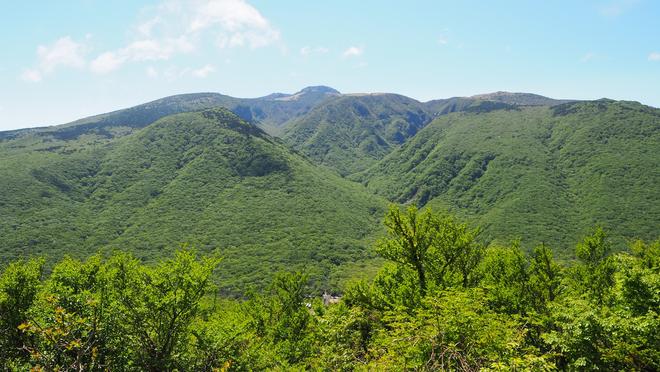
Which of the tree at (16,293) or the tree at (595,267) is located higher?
the tree at (16,293)

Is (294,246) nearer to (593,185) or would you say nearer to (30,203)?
(30,203)

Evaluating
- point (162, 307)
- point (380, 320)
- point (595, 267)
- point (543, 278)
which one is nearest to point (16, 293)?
point (162, 307)

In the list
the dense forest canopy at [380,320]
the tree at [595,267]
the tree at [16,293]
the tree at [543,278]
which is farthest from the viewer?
the tree at [595,267]

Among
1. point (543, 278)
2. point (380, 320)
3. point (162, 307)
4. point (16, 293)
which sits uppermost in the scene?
point (162, 307)

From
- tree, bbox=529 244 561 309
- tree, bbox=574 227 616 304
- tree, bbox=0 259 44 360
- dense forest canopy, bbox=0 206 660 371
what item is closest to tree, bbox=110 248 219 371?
dense forest canopy, bbox=0 206 660 371

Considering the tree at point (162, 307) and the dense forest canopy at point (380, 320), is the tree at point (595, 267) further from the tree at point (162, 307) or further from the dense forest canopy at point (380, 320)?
the tree at point (162, 307)

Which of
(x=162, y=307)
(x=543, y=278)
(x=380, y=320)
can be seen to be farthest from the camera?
(x=543, y=278)

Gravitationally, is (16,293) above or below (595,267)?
above

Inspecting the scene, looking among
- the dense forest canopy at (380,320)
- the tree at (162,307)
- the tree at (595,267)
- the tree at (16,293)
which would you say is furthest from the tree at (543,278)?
the tree at (16,293)

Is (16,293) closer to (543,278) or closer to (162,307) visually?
(162,307)

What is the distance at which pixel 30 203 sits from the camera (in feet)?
585

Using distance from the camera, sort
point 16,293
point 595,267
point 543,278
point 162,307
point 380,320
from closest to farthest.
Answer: point 162,307, point 380,320, point 16,293, point 543,278, point 595,267

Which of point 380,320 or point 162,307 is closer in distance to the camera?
point 162,307

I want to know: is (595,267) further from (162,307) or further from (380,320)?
(162,307)
